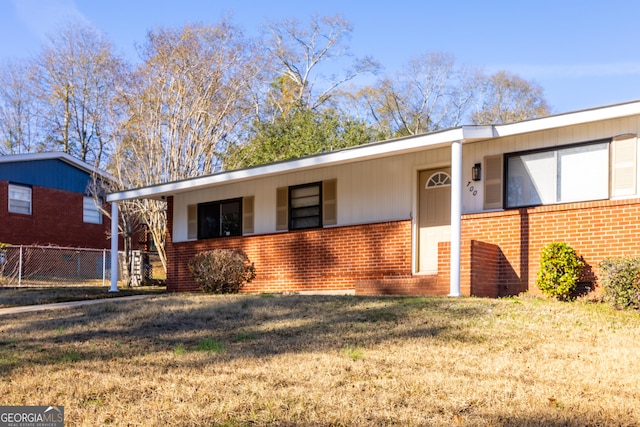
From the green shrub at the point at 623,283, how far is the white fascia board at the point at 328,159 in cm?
310

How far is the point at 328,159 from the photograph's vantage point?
13.8 meters

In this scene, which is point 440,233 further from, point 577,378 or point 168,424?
point 168,424

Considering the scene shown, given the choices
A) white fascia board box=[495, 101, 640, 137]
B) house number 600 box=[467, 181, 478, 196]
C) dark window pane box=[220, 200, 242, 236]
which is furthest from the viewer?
dark window pane box=[220, 200, 242, 236]

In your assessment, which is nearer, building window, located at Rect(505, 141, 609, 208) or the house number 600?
building window, located at Rect(505, 141, 609, 208)

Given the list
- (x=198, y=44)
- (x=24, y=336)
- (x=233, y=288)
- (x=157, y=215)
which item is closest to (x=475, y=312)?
(x=24, y=336)

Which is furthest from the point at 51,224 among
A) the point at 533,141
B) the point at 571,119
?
the point at 571,119

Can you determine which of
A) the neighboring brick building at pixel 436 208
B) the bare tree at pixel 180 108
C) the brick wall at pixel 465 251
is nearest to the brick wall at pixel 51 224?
the bare tree at pixel 180 108

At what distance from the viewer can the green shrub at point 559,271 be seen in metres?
11.0

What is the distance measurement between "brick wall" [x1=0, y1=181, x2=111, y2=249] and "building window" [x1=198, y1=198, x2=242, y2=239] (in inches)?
436

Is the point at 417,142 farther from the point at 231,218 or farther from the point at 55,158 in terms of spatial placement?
the point at 55,158

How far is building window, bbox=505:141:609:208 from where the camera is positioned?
11320 mm

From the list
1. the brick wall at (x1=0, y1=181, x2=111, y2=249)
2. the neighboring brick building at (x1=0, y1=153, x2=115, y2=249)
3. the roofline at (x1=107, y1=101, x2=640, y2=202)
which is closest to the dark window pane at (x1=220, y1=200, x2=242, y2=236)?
the roofline at (x1=107, y1=101, x2=640, y2=202)

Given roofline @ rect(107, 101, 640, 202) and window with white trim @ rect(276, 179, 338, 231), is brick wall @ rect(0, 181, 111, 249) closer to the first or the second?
roofline @ rect(107, 101, 640, 202)

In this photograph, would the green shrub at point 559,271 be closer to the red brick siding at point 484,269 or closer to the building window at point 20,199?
the red brick siding at point 484,269
